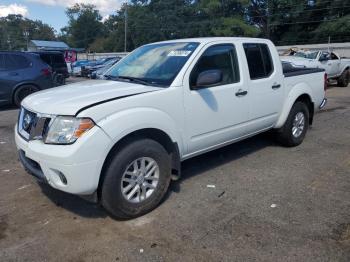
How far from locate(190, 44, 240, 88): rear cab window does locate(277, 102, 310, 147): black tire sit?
1.61 metres

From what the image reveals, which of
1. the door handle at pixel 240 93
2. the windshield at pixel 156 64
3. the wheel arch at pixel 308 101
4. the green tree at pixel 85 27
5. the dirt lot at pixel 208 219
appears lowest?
the dirt lot at pixel 208 219

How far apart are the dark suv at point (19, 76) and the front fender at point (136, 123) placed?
8.16 meters

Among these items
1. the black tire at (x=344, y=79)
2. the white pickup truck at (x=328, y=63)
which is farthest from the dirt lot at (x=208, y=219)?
the black tire at (x=344, y=79)

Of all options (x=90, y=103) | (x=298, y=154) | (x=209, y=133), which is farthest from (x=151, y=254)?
(x=298, y=154)

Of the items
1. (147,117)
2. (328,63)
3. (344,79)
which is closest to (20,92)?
(147,117)

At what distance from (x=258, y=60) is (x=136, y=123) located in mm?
2501

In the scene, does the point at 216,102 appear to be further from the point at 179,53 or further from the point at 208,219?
the point at 208,219

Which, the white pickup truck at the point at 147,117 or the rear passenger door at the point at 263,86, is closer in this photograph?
the white pickup truck at the point at 147,117

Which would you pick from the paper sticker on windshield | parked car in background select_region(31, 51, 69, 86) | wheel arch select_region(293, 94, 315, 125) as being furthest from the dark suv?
wheel arch select_region(293, 94, 315, 125)

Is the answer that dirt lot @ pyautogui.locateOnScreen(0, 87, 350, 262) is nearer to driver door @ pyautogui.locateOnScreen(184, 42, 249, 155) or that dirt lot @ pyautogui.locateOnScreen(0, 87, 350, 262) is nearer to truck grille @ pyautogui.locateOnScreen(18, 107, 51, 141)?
driver door @ pyautogui.locateOnScreen(184, 42, 249, 155)

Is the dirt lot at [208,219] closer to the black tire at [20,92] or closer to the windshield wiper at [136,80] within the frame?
the windshield wiper at [136,80]

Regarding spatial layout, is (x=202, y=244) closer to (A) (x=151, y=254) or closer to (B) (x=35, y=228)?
(A) (x=151, y=254)

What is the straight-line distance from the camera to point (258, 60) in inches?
209

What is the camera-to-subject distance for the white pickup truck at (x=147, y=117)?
Result: 337 centimetres
